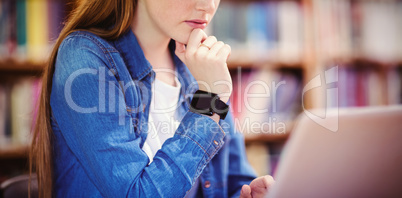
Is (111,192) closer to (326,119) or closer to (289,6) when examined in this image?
(326,119)

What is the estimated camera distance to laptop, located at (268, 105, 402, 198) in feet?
1.36

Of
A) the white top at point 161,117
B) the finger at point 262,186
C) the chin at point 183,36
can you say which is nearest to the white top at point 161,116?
the white top at point 161,117

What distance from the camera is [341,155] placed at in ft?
1.41

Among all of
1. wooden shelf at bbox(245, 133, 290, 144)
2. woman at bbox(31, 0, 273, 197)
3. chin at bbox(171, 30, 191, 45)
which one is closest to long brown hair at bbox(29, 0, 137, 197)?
woman at bbox(31, 0, 273, 197)

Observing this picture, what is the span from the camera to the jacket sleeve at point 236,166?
111cm

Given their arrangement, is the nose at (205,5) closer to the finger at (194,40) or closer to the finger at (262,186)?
the finger at (194,40)

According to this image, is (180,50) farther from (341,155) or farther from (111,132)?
(341,155)

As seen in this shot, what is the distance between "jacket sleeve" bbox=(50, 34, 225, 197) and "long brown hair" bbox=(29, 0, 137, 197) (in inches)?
2.7

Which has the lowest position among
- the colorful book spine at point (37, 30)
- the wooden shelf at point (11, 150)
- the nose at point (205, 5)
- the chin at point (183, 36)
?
the wooden shelf at point (11, 150)

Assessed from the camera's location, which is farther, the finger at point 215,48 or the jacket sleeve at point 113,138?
the finger at point 215,48

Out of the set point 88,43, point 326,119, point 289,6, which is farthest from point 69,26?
point 289,6

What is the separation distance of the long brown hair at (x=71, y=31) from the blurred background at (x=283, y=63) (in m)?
0.86

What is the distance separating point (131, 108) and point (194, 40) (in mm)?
215

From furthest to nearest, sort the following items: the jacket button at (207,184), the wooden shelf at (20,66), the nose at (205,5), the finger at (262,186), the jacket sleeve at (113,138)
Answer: the wooden shelf at (20,66) < the jacket button at (207,184) < the nose at (205,5) < the finger at (262,186) < the jacket sleeve at (113,138)
